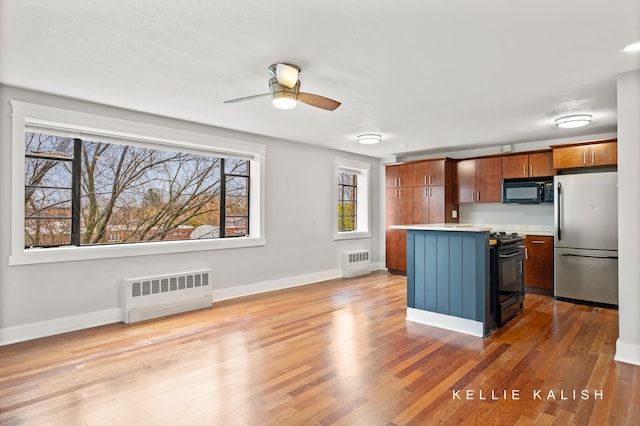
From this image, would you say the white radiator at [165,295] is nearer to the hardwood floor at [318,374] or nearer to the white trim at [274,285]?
the hardwood floor at [318,374]

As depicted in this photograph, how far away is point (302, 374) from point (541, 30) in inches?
114

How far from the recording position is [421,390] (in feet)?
8.20

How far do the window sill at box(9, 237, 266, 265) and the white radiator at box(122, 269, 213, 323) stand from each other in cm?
33

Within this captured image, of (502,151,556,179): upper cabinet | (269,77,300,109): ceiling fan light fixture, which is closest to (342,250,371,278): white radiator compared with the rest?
(502,151,556,179): upper cabinet

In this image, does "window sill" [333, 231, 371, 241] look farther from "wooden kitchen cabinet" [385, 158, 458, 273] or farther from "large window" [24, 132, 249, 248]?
"large window" [24, 132, 249, 248]

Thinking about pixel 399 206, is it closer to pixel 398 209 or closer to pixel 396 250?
pixel 398 209

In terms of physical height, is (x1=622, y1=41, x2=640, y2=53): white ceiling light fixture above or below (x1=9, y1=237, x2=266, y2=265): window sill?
above

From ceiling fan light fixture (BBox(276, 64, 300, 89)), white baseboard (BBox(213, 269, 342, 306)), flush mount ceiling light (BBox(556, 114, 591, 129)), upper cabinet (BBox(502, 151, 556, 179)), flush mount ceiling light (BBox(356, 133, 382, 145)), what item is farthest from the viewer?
upper cabinet (BBox(502, 151, 556, 179))

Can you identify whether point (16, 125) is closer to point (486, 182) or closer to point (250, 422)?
point (250, 422)

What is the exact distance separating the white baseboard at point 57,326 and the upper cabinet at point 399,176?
5.20 metres

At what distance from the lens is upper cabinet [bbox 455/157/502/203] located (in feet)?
20.3

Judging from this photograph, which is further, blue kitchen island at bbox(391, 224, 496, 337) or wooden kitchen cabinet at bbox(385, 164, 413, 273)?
wooden kitchen cabinet at bbox(385, 164, 413, 273)

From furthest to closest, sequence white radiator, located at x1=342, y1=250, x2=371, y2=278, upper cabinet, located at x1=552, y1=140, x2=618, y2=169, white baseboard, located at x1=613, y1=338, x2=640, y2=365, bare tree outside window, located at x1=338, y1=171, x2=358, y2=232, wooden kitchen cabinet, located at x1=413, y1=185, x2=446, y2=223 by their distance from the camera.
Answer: bare tree outside window, located at x1=338, y1=171, x2=358, y2=232
white radiator, located at x1=342, y1=250, x2=371, y2=278
wooden kitchen cabinet, located at x1=413, y1=185, x2=446, y2=223
upper cabinet, located at x1=552, y1=140, x2=618, y2=169
white baseboard, located at x1=613, y1=338, x2=640, y2=365

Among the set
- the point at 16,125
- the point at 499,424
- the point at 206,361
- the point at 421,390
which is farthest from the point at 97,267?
the point at 499,424
